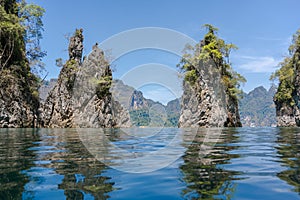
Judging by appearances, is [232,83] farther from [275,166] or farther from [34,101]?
[275,166]

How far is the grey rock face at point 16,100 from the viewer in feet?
107

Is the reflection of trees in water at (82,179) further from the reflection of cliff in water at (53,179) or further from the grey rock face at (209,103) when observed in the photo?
the grey rock face at (209,103)

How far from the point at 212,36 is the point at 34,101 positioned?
3687 cm

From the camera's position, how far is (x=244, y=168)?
516 cm

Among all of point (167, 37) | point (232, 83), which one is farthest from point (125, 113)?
point (167, 37)

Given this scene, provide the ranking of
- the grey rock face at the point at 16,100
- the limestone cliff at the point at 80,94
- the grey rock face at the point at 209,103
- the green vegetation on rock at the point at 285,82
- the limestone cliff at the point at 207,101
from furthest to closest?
the green vegetation on rock at the point at 285,82, the limestone cliff at the point at 80,94, the grey rock face at the point at 209,103, the limestone cliff at the point at 207,101, the grey rock face at the point at 16,100

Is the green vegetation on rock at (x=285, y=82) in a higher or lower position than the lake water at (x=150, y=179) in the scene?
higher

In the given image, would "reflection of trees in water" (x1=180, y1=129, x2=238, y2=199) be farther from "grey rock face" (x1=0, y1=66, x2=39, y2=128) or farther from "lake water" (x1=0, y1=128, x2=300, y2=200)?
"grey rock face" (x1=0, y1=66, x2=39, y2=128)

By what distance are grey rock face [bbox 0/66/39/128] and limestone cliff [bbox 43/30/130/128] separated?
13.5 m

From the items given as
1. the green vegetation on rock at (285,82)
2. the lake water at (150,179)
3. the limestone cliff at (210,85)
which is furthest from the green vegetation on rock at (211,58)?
the lake water at (150,179)

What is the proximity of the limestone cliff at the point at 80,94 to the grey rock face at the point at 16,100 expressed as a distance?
13451mm

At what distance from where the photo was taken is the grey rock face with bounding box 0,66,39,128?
32.6m

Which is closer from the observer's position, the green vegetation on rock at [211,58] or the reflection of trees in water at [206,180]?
the reflection of trees in water at [206,180]

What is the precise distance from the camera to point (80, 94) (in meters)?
55.7
